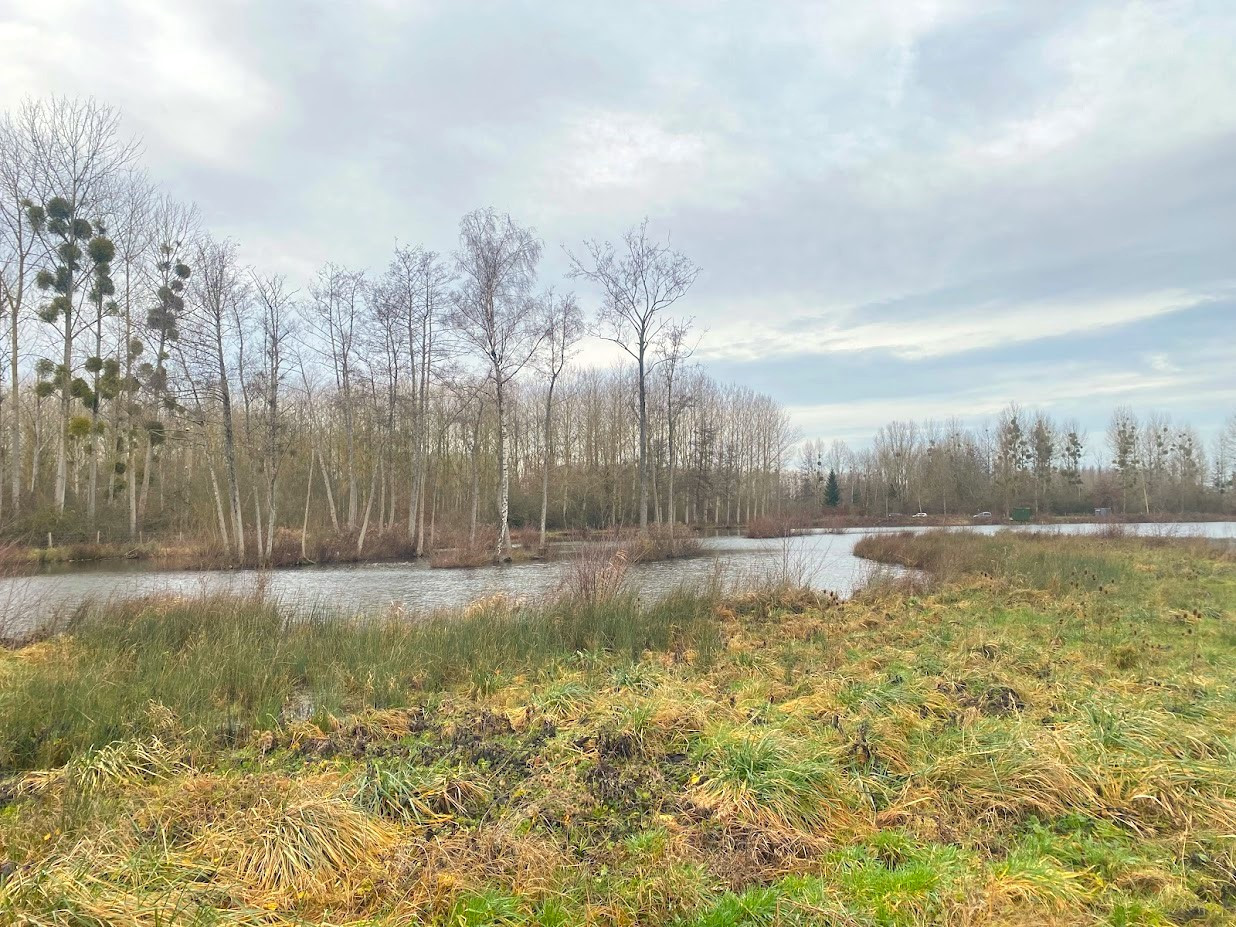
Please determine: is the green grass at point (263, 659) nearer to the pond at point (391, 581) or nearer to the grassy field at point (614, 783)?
the grassy field at point (614, 783)

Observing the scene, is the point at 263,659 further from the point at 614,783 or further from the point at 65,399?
the point at 65,399

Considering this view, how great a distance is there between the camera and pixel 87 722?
5254 millimetres

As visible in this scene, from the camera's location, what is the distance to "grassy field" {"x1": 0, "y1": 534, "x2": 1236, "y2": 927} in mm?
3023

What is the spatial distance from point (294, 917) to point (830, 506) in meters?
74.0

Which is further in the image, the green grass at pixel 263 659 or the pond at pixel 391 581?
the pond at pixel 391 581

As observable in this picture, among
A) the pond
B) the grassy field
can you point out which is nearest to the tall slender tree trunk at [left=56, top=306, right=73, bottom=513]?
the pond

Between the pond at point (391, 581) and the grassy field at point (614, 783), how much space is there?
4.10 m

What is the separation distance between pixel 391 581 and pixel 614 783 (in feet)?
58.9

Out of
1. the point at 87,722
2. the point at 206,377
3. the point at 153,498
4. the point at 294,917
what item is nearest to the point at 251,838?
the point at 294,917

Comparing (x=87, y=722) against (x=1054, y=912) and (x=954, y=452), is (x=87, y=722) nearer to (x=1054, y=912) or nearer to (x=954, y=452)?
(x=1054, y=912)

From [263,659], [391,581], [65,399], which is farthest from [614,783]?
Result: [65,399]

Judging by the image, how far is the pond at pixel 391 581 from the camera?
13070 millimetres

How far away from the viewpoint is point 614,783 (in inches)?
166

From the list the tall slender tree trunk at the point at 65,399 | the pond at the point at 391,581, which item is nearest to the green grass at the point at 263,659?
the pond at the point at 391,581
